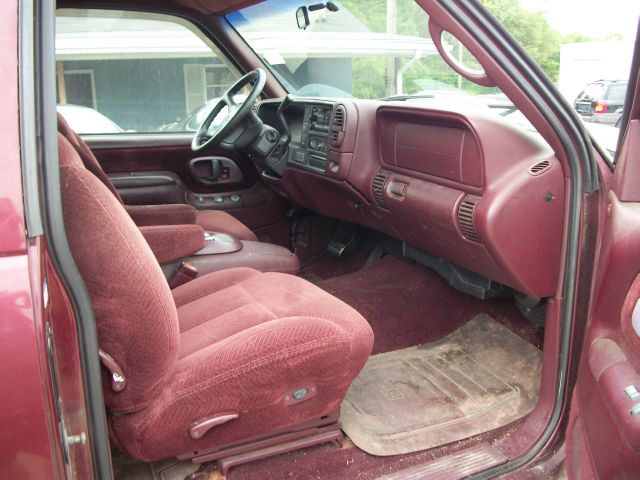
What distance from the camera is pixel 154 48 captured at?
134 inches

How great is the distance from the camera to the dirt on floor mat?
197 centimetres

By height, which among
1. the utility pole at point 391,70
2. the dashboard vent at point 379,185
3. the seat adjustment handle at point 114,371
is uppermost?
the utility pole at point 391,70

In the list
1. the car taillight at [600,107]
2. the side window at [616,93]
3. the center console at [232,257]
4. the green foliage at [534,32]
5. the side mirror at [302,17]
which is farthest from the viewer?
the side mirror at [302,17]

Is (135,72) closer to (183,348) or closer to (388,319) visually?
(388,319)

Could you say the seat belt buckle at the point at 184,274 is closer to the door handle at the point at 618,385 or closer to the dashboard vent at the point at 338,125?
the dashboard vent at the point at 338,125

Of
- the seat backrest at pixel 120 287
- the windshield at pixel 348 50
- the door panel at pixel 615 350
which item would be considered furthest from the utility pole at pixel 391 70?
the seat backrest at pixel 120 287

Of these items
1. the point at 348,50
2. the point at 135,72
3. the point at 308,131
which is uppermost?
the point at 348,50

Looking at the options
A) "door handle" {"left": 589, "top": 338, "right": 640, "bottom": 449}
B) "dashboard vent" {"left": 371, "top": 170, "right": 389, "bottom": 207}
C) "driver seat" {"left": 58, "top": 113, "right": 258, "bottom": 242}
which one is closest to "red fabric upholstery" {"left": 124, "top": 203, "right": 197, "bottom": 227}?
"driver seat" {"left": 58, "top": 113, "right": 258, "bottom": 242}

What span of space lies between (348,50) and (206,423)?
7.18ft

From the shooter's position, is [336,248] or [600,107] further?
[336,248]

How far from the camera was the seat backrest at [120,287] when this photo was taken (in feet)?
4.19

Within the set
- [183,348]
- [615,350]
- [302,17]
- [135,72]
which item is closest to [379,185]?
[302,17]

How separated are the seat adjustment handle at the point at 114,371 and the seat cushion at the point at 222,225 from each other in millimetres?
1524

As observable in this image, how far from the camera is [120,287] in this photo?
51.6 inches
